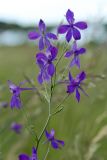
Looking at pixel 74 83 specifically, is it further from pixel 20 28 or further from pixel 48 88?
pixel 20 28

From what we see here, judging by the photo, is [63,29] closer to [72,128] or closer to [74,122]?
[72,128]

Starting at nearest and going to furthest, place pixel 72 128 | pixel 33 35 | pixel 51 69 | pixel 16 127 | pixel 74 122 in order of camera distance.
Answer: pixel 51 69 → pixel 33 35 → pixel 16 127 → pixel 72 128 → pixel 74 122

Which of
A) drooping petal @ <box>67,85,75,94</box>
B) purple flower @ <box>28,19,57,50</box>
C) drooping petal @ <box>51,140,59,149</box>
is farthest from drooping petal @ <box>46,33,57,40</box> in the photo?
drooping petal @ <box>51,140,59,149</box>

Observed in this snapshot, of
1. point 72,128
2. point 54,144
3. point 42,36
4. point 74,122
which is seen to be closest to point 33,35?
point 42,36

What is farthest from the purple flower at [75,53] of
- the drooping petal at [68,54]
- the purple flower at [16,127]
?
the purple flower at [16,127]

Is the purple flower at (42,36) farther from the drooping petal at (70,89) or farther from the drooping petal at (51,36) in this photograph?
the drooping petal at (70,89)

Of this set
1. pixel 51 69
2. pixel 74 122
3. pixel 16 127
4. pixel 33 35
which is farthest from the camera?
pixel 74 122
